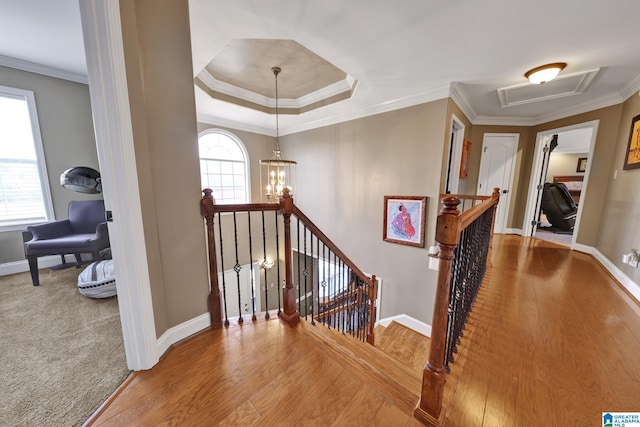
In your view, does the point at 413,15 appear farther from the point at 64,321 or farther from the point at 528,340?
the point at 64,321

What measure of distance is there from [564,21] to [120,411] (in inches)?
154

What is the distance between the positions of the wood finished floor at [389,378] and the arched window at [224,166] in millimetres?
3714

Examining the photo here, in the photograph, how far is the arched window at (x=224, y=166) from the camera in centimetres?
448

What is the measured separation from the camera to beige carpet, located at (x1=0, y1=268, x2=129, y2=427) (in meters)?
1.06

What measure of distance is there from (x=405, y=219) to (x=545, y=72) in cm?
223

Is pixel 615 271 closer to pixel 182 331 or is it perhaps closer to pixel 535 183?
pixel 535 183

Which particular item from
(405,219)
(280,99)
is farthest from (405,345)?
(280,99)

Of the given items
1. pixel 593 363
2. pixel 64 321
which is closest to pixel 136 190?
pixel 64 321

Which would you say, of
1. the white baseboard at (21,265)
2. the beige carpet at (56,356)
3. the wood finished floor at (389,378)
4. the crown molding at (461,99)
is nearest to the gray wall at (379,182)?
the crown molding at (461,99)

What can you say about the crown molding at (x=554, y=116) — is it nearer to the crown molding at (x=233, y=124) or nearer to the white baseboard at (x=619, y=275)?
the white baseboard at (x=619, y=275)

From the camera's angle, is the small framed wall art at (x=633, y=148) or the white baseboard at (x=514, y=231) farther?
the white baseboard at (x=514, y=231)

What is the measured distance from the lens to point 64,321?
5.49 feet

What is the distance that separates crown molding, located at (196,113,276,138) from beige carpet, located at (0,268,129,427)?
10.9 feet

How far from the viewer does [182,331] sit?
5.06ft
